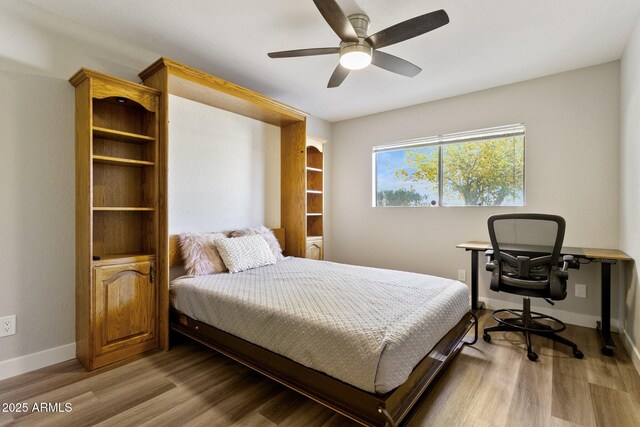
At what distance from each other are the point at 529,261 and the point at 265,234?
2566 mm

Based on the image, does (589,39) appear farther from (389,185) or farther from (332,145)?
(332,145)

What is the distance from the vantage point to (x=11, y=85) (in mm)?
2078

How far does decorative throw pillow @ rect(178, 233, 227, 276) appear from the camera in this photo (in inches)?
108

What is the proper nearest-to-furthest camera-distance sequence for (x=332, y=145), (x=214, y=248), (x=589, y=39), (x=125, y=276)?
(x=125, y=276)
(x=589, y=39)
(x=214, y=248)
(x=332, y=145)

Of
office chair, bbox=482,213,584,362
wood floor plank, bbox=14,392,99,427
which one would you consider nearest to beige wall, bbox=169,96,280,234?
wood floor plank, bbox=14,392,99,427

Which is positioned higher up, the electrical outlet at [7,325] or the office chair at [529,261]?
the office chair at [529,261]

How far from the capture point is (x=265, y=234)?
139 inches

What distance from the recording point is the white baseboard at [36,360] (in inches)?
80.8

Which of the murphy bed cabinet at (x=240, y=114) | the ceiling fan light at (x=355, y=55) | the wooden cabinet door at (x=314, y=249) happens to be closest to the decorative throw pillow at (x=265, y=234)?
the murphy bed cabinet at (x=240, y=114)

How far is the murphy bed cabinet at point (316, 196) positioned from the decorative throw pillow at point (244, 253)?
3.38 feet

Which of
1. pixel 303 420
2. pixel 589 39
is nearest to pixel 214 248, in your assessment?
pixel 303 420

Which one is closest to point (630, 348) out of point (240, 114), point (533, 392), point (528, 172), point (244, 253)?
point (533, 392)

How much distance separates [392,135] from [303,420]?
11.9 ft

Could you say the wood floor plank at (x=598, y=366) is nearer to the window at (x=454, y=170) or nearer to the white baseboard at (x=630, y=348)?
the white baseboard at (x=630, y=348)
